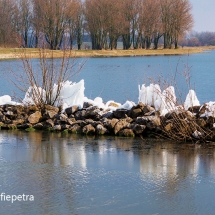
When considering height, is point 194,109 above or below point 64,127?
above

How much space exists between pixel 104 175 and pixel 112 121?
4.30 meters

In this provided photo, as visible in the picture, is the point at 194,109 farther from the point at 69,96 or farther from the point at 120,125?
the point at 69,96

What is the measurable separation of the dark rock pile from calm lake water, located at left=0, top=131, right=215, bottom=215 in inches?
20.9

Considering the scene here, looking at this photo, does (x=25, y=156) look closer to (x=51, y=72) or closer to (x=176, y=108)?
(x=176, y=108)

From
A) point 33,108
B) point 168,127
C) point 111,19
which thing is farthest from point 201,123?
point 111,19

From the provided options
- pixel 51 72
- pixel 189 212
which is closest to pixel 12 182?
pixel 189 212

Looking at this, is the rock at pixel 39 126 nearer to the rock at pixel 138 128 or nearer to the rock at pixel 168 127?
the rock at pixel 138 128

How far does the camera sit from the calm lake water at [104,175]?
7801mm

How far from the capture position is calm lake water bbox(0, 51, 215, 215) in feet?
25.6

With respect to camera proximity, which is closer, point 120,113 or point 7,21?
point 120,113

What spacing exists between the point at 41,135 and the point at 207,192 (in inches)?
246

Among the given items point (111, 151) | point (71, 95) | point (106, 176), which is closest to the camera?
point (106, 176)

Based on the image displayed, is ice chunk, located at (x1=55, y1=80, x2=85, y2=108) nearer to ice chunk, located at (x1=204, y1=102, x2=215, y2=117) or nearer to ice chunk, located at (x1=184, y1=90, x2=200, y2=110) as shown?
ice chunk, located at (x1=184, y1=90, x2=200, y2=110)

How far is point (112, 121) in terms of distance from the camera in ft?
44.9
